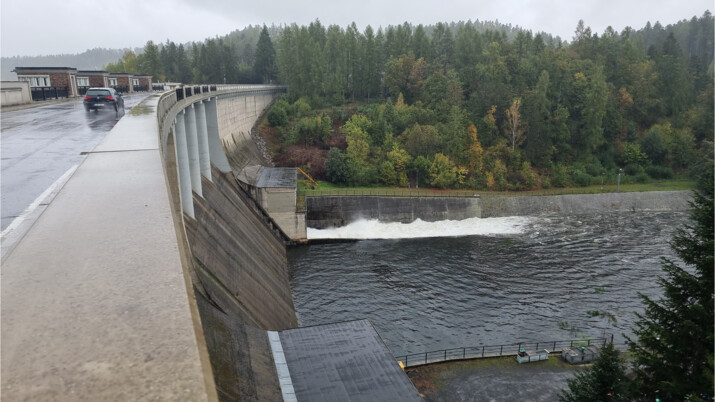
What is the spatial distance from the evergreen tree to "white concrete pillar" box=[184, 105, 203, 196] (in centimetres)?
7474

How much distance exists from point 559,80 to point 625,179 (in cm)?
1788

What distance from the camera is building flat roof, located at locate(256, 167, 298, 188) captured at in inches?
1632

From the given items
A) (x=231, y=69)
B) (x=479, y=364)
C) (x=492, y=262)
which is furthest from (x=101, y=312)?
(x=231, y=69)

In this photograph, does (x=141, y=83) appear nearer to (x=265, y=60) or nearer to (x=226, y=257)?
(x=265, y=60)

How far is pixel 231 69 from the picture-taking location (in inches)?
3917

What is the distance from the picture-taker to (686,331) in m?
12.4

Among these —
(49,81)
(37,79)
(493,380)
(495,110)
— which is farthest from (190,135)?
(495,110)

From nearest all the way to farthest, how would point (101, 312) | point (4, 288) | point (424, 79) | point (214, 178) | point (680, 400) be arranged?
point (101, 312) → point (4, 288) → point (680, 400) → point (214, 178) → point (424, 79)

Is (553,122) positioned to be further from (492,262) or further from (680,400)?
(680,400)

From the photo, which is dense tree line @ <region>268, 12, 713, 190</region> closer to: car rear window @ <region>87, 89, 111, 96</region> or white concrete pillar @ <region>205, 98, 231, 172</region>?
white concrete pillar @ <region>205, 98, 231, 172</region>

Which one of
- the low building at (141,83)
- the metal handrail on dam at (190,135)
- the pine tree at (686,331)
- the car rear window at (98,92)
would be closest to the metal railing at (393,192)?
the metal handrail on dam at (190,135)

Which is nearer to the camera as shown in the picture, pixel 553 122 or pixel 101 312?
pixel 101 312

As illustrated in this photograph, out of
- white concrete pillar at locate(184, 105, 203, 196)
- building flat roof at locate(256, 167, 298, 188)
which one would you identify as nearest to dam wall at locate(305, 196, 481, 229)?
building flat roof at locate(256, 167, 298, 188)

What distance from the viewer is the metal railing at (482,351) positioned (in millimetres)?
21844
